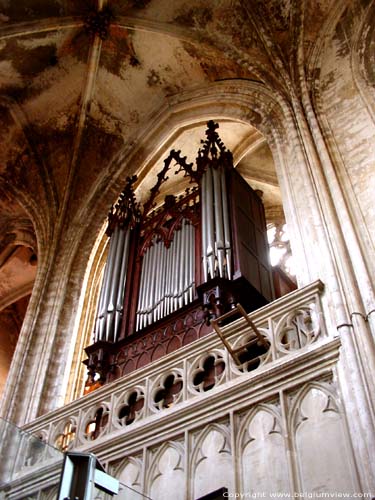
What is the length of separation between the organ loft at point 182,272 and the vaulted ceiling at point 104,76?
176 centimetres

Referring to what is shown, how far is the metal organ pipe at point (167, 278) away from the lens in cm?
816

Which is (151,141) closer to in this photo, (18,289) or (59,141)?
(59,141)

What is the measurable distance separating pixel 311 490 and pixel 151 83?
9.33m

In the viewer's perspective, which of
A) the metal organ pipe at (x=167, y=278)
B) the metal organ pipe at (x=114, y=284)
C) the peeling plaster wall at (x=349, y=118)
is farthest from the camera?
the metal organ pipe at (x=114, y=284)

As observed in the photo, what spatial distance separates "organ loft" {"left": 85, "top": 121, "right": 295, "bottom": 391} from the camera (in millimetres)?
7602

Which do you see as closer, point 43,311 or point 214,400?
point 214,400

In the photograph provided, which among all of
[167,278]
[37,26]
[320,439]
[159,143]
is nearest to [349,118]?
[167,278]

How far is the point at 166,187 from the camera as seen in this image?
12.9m

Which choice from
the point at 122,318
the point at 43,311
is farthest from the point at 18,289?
the point at 122,318

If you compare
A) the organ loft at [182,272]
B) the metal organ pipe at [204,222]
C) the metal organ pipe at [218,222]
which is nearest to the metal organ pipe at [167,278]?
the organ loft at [182,272]

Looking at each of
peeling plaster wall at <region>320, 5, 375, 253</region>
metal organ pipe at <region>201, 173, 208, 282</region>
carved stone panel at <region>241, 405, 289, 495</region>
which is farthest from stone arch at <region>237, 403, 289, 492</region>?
metal organ pipe at <region>201, 173, 208, 282</region>

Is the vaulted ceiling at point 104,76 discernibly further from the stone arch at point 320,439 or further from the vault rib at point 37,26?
the stone arch at point 320,439

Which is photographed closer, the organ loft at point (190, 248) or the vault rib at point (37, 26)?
the organ loft at point (190, 248)

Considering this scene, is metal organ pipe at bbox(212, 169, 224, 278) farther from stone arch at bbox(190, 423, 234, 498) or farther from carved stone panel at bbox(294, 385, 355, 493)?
carved stone panel at bbox(294, 385, 355, 493)
